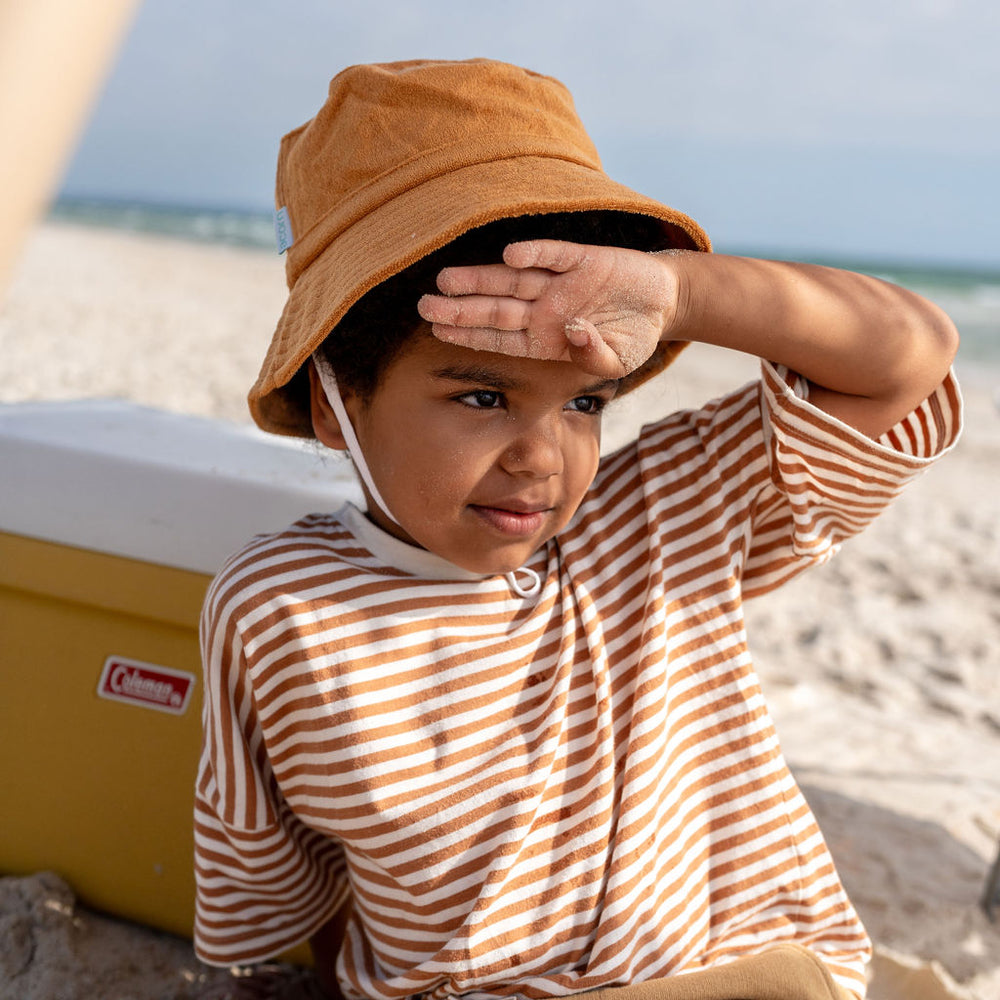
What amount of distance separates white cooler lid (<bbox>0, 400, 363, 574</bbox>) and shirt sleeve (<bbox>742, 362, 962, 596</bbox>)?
0.60 metres

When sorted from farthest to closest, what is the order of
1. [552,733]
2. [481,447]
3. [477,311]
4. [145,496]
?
[145,496] < [552,733] < [481,447] < [477,311]

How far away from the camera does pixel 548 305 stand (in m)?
1.05

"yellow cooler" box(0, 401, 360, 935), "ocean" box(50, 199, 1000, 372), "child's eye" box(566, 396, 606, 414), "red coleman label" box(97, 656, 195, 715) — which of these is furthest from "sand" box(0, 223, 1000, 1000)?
"ocean" box(50, 199, 1000, 372)

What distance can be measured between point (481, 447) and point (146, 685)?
79 cm

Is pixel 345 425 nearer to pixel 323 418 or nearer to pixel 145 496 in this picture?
pixel 323 418

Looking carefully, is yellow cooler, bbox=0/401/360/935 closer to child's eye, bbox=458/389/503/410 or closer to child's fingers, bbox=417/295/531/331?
child's eye, bbox=458/389/503/410

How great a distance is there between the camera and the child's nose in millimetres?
1153

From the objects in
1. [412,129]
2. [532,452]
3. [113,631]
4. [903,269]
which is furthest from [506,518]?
[903,269]

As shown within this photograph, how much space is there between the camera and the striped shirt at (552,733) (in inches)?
48.2

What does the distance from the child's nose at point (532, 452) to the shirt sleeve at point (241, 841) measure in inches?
14.3

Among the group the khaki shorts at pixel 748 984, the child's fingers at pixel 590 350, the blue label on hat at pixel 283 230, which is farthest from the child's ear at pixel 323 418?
the khaki shorts at pixel 748 984

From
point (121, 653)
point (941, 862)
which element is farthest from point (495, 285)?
point (941, 862)

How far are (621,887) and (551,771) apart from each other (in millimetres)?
150

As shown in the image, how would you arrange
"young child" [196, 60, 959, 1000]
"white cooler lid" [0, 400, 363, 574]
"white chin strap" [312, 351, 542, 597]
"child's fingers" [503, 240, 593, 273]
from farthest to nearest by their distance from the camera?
"white cooler lid" [0, 400, 363, 574] → "white chin strap" [312, 351, 542, 597] → "young child" [196, 60, 959, 1000] → "child's fingers" [503, 240, 593, 273]
